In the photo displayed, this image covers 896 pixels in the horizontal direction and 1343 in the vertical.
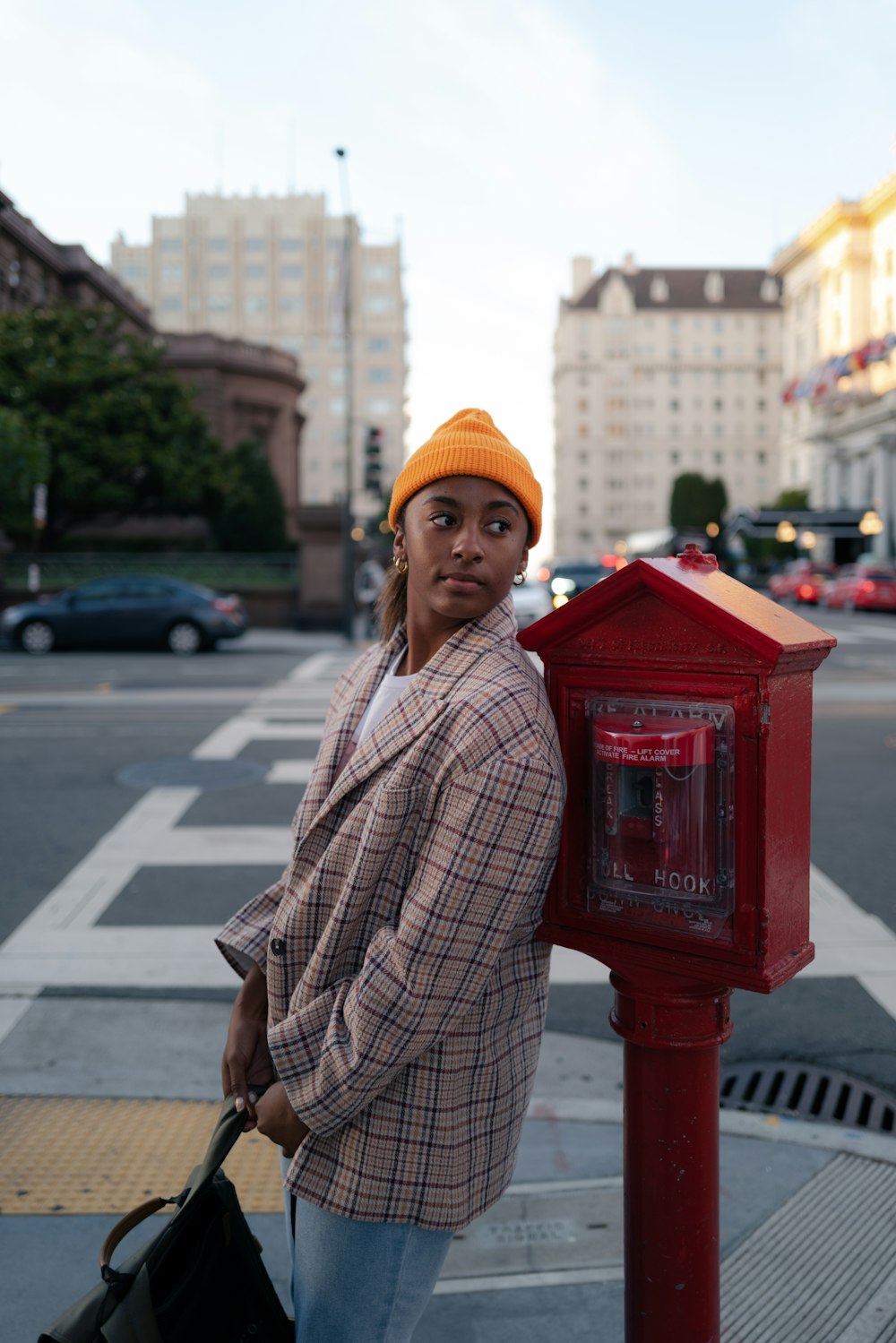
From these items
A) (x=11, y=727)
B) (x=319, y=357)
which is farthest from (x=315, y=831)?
(x=319, y=357)

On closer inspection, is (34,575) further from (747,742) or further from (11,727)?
(747,742)

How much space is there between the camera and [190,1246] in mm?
1673

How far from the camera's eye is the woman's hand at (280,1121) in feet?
5.53

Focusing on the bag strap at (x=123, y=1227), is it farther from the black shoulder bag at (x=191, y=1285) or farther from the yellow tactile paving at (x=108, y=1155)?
the yellow tactile paving at (x=108, y=1155)

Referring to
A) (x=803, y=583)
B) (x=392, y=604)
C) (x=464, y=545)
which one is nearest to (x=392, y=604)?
(x=392, y=604)

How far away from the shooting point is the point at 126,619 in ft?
66.7

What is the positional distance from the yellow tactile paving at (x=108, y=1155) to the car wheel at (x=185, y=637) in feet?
56.8

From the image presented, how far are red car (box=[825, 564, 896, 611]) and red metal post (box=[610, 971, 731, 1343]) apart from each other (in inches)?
1468

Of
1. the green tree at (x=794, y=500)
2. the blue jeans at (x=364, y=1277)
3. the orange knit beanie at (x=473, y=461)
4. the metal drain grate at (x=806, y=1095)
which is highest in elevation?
the green tree at (x=794, y=500)

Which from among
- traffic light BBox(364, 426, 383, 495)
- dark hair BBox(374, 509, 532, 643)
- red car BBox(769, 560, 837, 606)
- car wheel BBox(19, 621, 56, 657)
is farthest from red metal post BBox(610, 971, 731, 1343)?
red car BBox(769, 560, 837, 606)

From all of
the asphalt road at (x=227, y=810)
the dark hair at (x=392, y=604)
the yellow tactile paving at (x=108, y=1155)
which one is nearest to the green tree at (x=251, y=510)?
the asphalt road at (x=227, y=810)

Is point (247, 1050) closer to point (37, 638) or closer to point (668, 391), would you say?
point (37, 638)

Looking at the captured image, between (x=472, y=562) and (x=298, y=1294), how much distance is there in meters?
1.14

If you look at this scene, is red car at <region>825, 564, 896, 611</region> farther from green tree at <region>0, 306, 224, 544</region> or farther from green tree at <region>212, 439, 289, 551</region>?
green tree at <region>0, 306, 224, 544</region>
